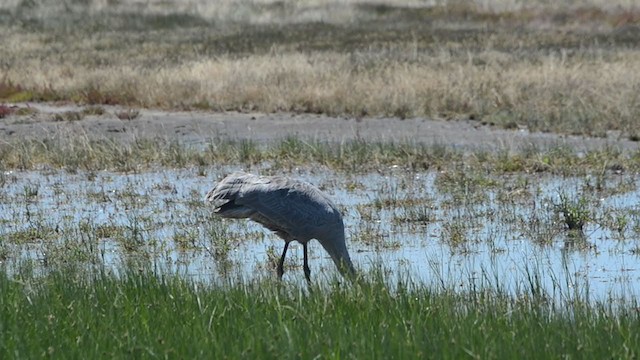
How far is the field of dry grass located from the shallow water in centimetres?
506

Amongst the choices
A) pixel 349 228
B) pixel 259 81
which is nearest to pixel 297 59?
pixel 259 81

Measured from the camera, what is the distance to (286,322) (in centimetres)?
704

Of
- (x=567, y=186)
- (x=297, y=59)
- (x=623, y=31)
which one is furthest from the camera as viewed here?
(x=623, y=31)

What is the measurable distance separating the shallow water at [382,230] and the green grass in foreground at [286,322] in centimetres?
73

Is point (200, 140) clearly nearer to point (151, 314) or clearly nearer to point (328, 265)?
point (328, 265)

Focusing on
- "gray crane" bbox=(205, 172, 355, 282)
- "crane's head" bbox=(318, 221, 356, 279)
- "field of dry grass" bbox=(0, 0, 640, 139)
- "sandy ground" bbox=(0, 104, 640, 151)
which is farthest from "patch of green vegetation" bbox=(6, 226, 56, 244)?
"field of dry grass" bbox=(0, 0, 640, 139)

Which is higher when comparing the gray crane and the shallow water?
the gray crane

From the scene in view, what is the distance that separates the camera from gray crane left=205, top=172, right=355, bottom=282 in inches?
358

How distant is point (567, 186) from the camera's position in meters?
14.6

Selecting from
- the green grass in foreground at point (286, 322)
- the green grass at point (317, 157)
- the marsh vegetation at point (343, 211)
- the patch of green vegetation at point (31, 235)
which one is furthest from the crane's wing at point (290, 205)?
the green grass at point (317, 157)

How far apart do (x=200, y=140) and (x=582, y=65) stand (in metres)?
8.82

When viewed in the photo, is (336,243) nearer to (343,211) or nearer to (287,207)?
(287,207)

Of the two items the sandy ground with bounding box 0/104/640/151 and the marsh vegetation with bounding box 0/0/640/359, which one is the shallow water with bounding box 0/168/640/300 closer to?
the marsh vegetation with bounding box 0/0/640/359

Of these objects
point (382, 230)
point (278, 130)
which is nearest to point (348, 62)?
point (278, 130)
